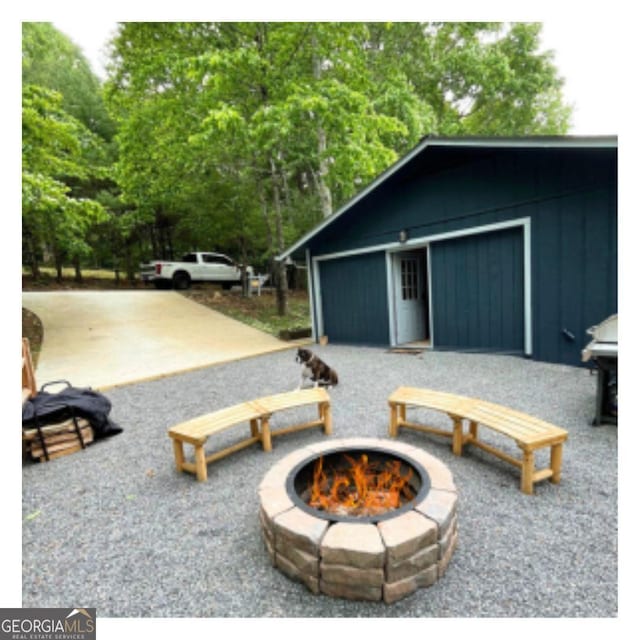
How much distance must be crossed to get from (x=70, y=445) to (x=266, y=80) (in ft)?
29.4

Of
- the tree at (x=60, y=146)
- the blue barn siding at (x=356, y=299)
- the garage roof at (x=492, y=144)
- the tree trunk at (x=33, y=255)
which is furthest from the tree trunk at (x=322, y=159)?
the tree trunk at (x=33, y=255)

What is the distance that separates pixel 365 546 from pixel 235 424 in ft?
5.87

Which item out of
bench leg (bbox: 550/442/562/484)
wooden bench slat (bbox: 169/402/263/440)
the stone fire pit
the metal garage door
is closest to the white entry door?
the metal garage door

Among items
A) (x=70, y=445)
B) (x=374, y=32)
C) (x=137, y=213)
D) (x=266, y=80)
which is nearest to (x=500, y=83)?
(x=374, y=32)

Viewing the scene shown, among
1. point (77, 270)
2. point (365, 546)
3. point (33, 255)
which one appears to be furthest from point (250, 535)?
point (77, 270)

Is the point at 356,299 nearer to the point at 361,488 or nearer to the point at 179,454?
the point at 179,454

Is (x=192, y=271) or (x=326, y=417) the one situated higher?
(x=192, y=271)

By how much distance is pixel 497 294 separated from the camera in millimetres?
5832

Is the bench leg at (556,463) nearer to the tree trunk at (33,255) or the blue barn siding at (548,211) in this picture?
the blue barn siding at (548,211)

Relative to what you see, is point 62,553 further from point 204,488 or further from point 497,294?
point 497,294

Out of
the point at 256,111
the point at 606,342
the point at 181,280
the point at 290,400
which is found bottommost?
the point at 290,400

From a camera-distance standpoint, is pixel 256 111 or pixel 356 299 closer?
pixel 356 299

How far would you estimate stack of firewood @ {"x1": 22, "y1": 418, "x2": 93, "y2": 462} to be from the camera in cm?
312

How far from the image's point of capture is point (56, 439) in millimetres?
3236
